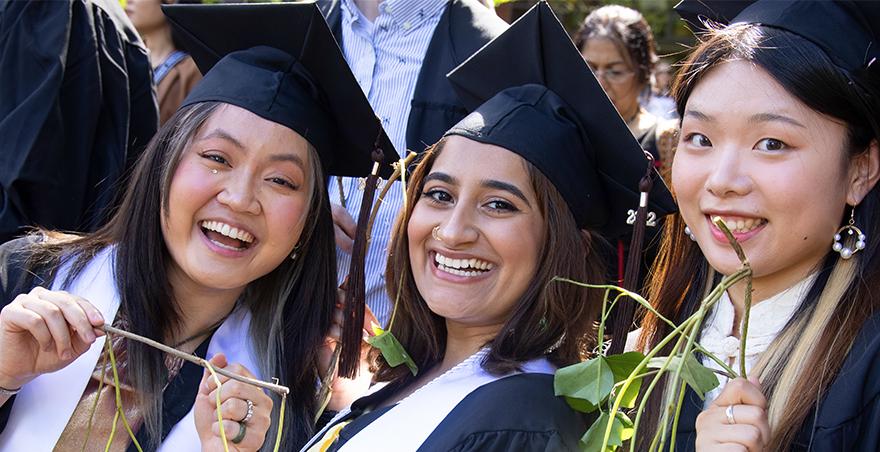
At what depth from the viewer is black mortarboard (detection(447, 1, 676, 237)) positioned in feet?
8.98

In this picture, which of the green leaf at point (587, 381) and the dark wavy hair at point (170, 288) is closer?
the green leaf at point (587, 381)

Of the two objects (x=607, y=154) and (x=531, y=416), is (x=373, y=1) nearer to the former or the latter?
(x=607, y=154)

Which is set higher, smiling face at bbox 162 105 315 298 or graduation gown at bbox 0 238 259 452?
smiling face at bbox 162 105 315 298

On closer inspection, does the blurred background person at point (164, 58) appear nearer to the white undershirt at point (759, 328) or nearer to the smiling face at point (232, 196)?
the smiling face at point (232, 196)

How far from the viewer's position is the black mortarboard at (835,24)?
7.56ft

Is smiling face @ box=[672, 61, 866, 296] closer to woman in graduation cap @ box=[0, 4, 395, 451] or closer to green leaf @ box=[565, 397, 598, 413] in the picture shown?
green leaf @ box=[565, 397, 598, 413]

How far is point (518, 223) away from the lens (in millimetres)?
2727

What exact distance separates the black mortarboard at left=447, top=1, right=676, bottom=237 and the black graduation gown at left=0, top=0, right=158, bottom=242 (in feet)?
4.83

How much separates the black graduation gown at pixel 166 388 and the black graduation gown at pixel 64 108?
56 centimetres

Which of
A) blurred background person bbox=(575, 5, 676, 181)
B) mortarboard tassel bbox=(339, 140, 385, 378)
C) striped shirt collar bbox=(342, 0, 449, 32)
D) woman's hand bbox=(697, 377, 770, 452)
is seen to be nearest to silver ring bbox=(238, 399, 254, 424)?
mortarboard tassel bbox=(339, 140, 385, 378)

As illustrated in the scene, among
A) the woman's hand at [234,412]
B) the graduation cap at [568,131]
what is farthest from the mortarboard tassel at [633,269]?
the woman's hand at [234,412]

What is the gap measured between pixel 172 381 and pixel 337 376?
0.45 meters

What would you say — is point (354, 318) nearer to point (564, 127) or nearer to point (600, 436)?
point (564, 127)

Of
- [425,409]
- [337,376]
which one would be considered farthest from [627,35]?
[425,409]
